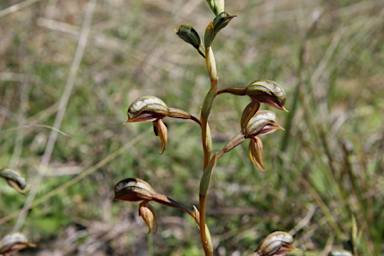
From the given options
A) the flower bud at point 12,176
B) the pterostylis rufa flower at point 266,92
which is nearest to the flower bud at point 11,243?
the flower bud at point 12,176

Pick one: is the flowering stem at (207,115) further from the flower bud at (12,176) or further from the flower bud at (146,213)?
the flower bud at (12,176)

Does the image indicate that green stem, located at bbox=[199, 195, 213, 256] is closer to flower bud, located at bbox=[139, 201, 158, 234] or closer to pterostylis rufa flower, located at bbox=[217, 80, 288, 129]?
flower bud, located at bbox=[139, 201, 158, 234]

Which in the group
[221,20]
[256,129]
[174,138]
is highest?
[174,138]

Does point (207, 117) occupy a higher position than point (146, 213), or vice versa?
point (207, 117)

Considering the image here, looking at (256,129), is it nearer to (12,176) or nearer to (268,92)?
(268,92)

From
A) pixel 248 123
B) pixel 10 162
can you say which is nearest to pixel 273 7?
pixel 10 162

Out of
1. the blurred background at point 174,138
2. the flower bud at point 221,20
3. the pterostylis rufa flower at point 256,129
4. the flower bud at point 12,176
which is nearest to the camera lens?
the flower bud at point 221,20

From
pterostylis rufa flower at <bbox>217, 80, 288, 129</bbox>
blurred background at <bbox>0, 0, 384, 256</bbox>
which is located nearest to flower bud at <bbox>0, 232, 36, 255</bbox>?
blurred background at <bbox>0, 0, 384, 256</bbox>

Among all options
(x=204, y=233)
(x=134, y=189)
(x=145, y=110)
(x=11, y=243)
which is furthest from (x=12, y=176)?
(x=204, y=233)
